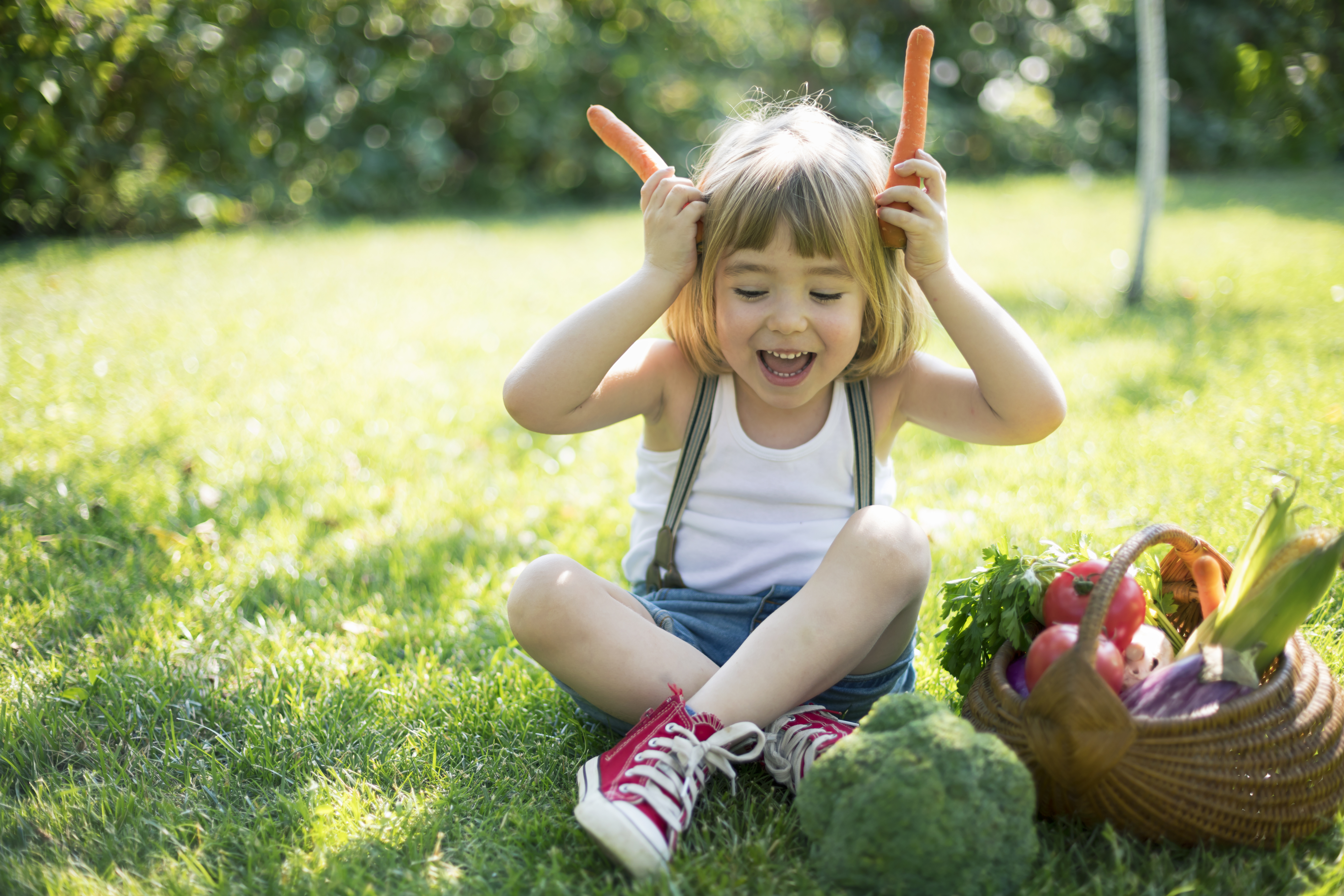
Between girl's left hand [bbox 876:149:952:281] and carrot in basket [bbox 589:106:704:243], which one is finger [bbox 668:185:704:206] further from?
girl's left hand [bbox 876:149:952:281]

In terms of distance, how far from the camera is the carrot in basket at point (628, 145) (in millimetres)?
2123

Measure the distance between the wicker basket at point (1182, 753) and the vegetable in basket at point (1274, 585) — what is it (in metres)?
0.07

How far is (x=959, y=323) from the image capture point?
6.45 feet

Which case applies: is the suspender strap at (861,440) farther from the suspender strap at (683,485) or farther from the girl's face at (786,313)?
the suspender strap at (683,485)

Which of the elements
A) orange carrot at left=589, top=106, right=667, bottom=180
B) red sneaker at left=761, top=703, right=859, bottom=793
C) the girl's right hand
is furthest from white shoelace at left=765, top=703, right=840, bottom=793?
orange carrot at left=589, top=106, right=667, bottom=180

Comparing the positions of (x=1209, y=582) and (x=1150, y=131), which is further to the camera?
(x=1150, y=131)

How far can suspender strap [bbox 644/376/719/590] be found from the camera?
2.22 m

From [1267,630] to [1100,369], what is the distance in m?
2.98

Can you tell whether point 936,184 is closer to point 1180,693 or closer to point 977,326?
point 977,326

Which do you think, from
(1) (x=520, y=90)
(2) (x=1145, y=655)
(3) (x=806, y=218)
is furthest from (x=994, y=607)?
(1) (x=520, y=90)

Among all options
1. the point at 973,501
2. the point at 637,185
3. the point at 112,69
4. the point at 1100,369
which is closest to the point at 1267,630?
the point at 973,501

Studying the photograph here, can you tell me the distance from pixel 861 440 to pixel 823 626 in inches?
20.9

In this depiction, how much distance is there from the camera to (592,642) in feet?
6.18

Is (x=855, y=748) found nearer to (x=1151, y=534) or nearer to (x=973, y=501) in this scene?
(x=1151, y=534)
